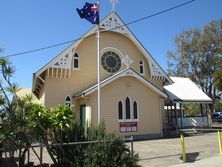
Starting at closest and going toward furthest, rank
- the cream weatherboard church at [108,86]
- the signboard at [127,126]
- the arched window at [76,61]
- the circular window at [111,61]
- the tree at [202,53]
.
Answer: the cream weatherboard church at [108,86], the signboard at [127,126], the arched window at [76,61], the circular window at [111,61], the tree at [202,53]

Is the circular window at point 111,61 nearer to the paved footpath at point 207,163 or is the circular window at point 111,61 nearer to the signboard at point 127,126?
the signboard at point 127,126

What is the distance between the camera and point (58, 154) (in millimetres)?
10289

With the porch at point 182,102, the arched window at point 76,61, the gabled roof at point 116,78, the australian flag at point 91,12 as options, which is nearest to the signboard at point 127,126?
the gabled roof at point 116,78

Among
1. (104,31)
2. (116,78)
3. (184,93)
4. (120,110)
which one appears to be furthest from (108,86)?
(184,93)

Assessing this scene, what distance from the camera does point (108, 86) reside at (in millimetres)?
22984

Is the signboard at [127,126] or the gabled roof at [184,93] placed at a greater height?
the gabled roof at [184,93]

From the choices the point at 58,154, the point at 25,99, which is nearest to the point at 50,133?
the point at 58,154

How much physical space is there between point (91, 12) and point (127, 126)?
9600mm

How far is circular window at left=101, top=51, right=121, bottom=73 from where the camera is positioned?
26.3m

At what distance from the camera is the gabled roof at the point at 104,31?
922 inches

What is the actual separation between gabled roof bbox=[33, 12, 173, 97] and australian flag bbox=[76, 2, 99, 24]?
524cm

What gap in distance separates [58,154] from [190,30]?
50.1 m

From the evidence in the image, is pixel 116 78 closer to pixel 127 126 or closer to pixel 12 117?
pixel 127 126

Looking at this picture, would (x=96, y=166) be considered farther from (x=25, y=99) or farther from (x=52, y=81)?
(x=52, y=81)
